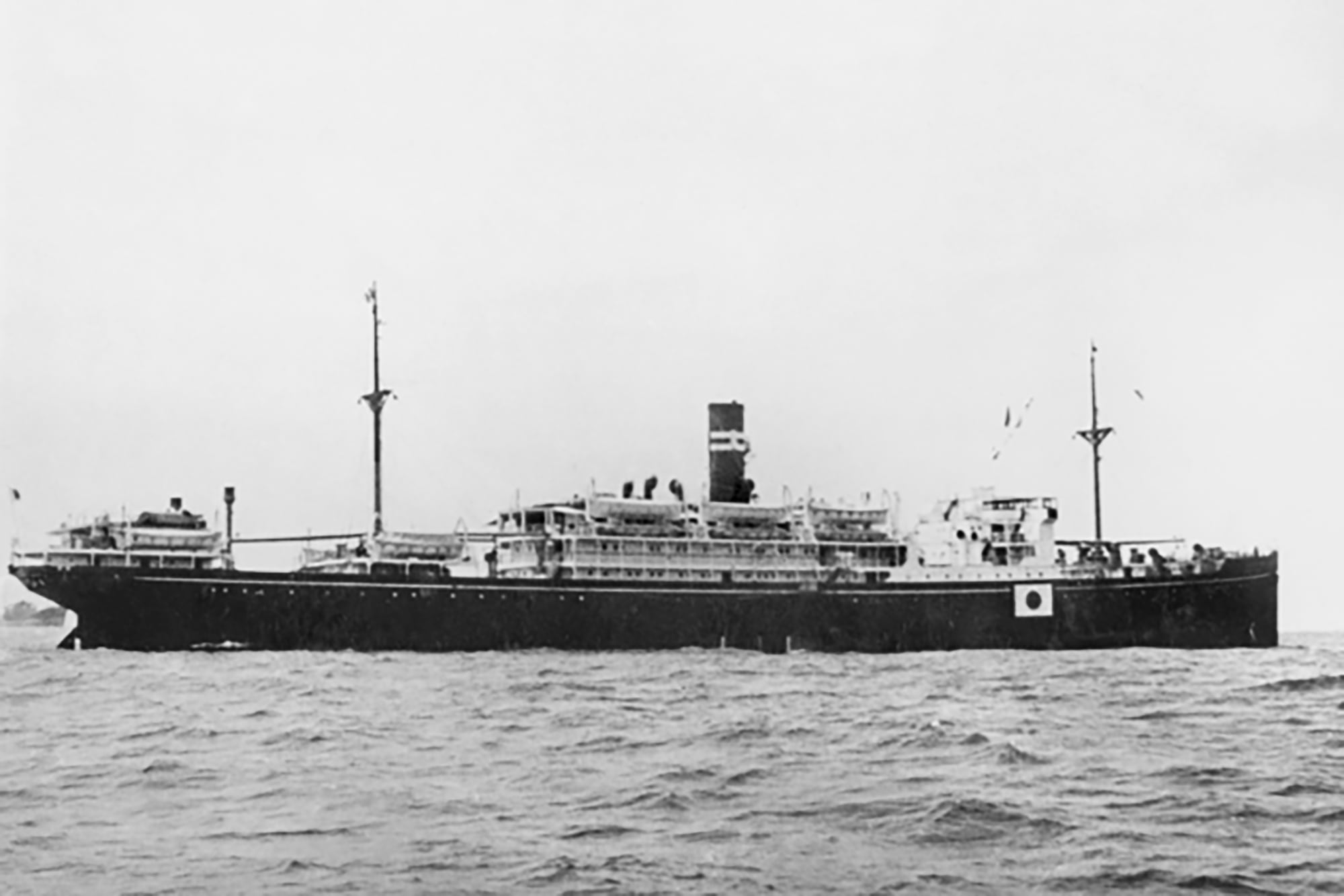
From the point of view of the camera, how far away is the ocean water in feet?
33.6

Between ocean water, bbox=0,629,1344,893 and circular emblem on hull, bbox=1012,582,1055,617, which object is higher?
ocean water, bbox=0,629,1344,893

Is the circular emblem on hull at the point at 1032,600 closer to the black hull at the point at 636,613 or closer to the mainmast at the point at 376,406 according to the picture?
the black hull at the point at 636,613

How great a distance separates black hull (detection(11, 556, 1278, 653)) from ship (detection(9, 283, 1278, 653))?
0.05 meters

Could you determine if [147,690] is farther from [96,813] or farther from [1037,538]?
[1037,538]

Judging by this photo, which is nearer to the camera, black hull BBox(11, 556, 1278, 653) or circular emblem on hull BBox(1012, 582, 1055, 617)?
black hull BBox(11, 556, 1278, 653)

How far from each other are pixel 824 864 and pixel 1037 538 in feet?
138

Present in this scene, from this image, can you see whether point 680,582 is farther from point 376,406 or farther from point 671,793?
point 671,793

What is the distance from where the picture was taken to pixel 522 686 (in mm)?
26422

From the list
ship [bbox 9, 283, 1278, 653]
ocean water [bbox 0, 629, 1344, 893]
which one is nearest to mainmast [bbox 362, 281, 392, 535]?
ship [bbox 9, 283, 1278, 653]

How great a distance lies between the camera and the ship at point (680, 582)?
3981cm

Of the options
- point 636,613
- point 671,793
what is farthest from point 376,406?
point 671,793

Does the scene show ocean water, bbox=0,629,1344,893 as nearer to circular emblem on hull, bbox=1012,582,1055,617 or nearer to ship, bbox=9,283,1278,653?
ship, bbox=9,283,1278,653

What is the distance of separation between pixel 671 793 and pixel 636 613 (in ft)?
102

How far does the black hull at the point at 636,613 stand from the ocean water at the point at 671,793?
48.8 feet
